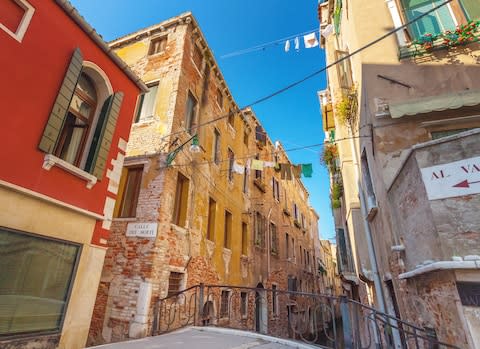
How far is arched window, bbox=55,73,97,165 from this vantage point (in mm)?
4882

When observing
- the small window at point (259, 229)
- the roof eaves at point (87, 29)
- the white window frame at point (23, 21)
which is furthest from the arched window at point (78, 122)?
the small window at point (259, 229)

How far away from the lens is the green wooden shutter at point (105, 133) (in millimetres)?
5027

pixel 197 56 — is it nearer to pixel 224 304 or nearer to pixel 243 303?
pixel 224 304

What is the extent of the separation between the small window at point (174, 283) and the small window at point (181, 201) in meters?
1.44

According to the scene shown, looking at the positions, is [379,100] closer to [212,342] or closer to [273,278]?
[212,342]

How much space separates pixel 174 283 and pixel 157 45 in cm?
906

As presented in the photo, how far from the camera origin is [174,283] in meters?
7.41

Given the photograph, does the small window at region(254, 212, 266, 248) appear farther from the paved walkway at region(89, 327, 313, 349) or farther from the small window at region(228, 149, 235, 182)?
the paved walkway at region(89, 327, 313, 349)

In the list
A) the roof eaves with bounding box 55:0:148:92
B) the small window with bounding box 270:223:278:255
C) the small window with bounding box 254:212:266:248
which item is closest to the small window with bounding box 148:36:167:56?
the roof eaves with bounding box 55:0:148:92

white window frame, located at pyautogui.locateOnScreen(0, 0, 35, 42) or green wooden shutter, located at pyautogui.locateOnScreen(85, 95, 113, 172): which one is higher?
white window frame, located at pyautogui.locateOnScreen(0, 0, 35, 42)

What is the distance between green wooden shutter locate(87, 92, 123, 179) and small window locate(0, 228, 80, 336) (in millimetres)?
1483

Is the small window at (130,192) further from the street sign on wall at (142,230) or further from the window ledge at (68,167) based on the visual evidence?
the window ledge at (68,167)

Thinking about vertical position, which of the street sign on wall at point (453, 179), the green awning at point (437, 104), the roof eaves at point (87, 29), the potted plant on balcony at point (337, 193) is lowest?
the street sign on wall at point (453, 179)

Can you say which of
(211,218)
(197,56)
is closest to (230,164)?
(211,218)
